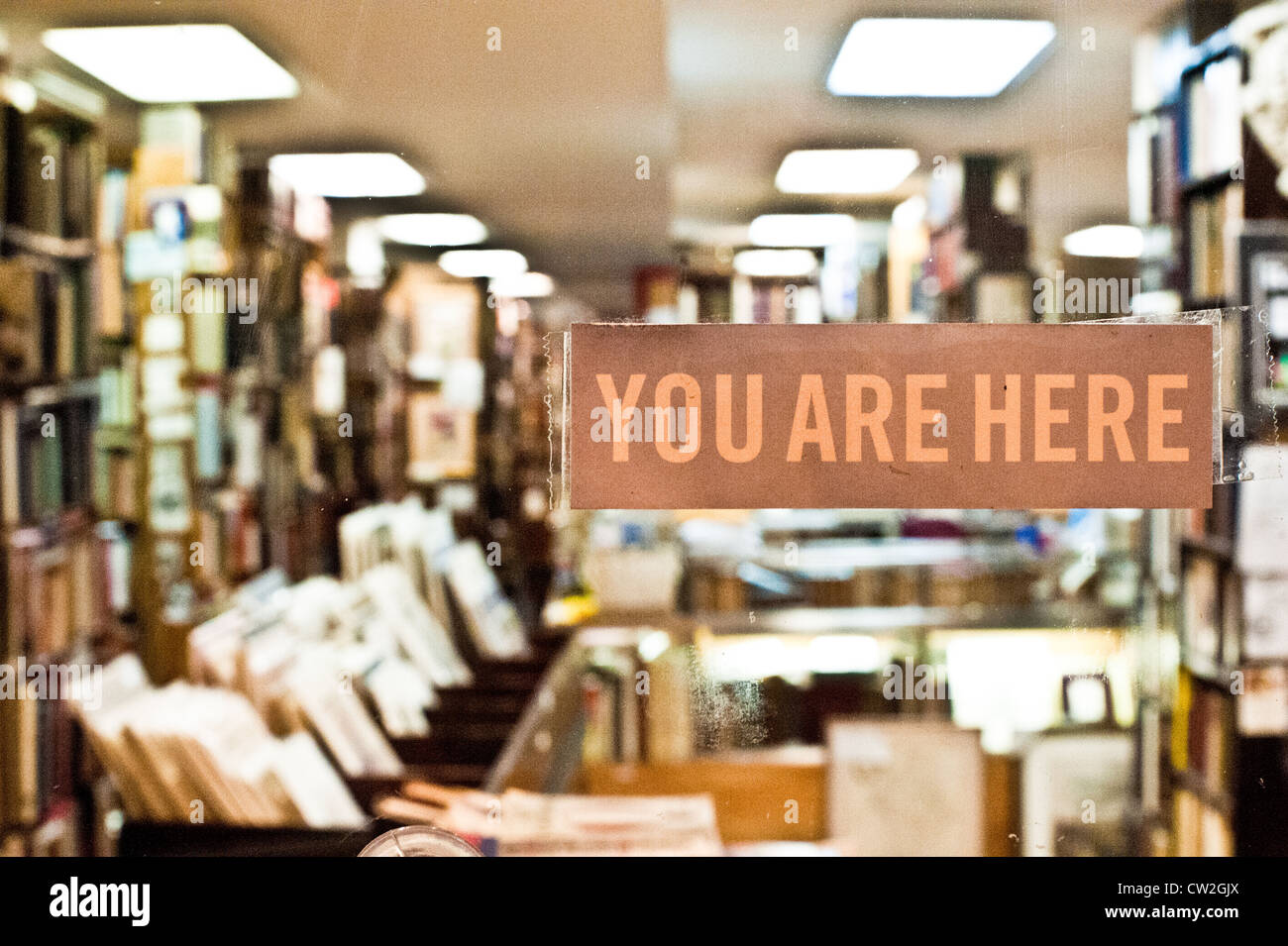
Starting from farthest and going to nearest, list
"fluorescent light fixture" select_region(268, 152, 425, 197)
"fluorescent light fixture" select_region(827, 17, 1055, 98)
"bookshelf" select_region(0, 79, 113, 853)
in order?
1. "bookshelf" select_region(0, 79, 113, 853)
2. "fluorescent light fixture" select_region(268, 152, 425, 197)
3. "fluorescent light fixture" select_region(827, 17, 1055, 98)

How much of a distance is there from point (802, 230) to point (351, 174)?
720mm

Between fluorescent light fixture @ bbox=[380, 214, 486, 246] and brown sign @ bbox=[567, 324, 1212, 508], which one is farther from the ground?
fluorescent light fixture @ bbox=[380, 214, 486, 246]

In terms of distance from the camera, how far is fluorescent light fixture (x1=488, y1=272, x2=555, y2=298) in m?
1.42

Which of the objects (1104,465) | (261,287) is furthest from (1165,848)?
(261,287)

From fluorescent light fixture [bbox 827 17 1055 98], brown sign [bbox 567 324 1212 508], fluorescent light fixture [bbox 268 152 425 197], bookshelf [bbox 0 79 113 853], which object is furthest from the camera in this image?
bookshelf [bbox 0 79 113 853]

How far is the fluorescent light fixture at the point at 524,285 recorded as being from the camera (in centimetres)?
142

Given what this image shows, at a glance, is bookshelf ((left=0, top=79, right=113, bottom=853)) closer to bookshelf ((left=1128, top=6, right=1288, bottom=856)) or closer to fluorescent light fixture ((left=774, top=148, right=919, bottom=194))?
fluorescent light fixture ((left=774, top=148, right=919, bottom=194))

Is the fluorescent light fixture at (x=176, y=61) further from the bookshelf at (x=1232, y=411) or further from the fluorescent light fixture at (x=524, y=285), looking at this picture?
the bookshelf at (x=1232, y=411)

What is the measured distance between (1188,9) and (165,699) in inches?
81.1

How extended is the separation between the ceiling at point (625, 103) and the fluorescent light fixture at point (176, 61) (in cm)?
2

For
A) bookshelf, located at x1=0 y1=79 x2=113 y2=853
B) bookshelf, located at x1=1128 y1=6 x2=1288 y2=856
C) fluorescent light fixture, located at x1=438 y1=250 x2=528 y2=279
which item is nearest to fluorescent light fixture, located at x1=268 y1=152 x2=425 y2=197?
fluorescent light fixture, located at x1=438 y1=250 x2=528 y2=279

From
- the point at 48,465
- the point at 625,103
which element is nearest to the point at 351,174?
the point at 625,103

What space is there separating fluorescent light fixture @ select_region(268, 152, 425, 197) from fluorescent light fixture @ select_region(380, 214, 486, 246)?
6cm

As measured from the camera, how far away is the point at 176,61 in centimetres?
139
